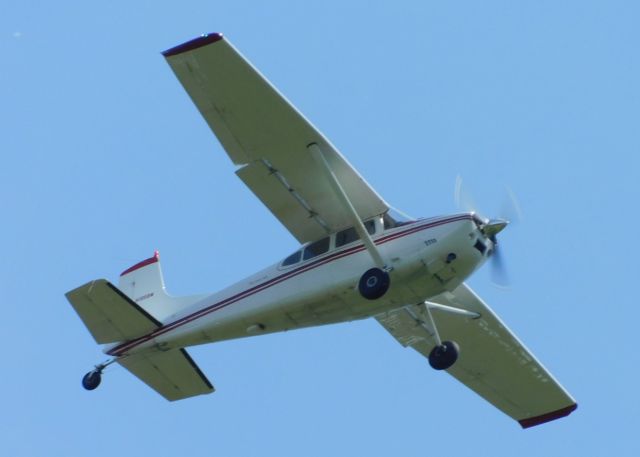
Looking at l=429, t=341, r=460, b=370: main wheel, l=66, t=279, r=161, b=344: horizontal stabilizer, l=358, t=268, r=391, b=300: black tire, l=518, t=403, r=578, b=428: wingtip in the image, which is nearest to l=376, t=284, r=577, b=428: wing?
l=518, t=403, r=578, b=428: wingtip

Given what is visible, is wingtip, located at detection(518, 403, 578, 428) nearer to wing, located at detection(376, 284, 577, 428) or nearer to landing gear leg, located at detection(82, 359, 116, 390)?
wing, located at detection(376, 284, 577, 428)

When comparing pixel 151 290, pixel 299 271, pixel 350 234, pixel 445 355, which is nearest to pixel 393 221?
pixel 350 234

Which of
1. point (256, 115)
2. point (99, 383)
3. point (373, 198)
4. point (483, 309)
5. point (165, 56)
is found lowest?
point (483, 309)

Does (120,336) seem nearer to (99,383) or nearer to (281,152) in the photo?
(99,383)

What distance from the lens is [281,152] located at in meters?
20.0

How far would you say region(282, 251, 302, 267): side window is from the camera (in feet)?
68.7

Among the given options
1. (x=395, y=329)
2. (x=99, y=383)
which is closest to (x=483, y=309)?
(x=395, y=329)

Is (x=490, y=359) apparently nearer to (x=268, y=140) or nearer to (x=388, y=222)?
(x=388, y=222)

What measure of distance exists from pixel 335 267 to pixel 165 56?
13.5 ft

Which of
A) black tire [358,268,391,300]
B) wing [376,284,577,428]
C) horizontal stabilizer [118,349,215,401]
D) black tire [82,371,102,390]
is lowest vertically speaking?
wing [376,284,577,428]

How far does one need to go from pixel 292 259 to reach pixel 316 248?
→ 1.44ft

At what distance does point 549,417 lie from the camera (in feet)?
78.9

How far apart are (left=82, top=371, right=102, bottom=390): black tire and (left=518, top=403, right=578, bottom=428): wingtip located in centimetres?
777

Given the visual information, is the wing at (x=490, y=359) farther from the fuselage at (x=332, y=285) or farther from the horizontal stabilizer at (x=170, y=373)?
the horizontal stabilizer at (x=170, y=373)
